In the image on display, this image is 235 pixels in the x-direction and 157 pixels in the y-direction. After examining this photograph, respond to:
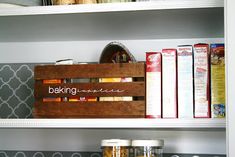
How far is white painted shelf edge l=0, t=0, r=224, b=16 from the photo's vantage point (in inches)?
Result: 59.9

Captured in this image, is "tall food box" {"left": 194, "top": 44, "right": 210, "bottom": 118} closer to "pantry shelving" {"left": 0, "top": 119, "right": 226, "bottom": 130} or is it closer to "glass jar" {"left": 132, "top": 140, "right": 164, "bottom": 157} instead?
"pantry shelving" {"left": 0, "top": 119, "right": 226, "bottom": 130}

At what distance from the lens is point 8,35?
1.88 meters

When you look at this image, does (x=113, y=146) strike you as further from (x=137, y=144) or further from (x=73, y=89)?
(x=73, y=89)

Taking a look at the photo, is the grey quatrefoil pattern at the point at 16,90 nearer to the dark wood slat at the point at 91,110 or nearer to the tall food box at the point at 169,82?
the dark wood slat at the point at 91,110

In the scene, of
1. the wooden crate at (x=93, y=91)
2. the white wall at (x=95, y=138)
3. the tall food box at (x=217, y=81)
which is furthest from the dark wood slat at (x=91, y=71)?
the white wall at (x=95, y=138)

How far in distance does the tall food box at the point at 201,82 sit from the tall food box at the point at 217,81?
0.05ft

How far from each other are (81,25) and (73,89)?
0.25 meters

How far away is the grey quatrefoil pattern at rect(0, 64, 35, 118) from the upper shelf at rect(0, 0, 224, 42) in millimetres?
145

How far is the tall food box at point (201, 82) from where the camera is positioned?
1536mm

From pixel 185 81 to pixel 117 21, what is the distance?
33cm

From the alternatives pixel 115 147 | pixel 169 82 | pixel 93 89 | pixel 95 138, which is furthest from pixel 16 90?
pixel 169 82

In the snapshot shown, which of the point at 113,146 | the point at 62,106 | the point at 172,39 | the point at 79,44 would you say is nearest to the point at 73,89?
the point at 62,106

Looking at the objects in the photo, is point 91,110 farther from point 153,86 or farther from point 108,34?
point 108,34

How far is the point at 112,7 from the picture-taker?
5.15ft
